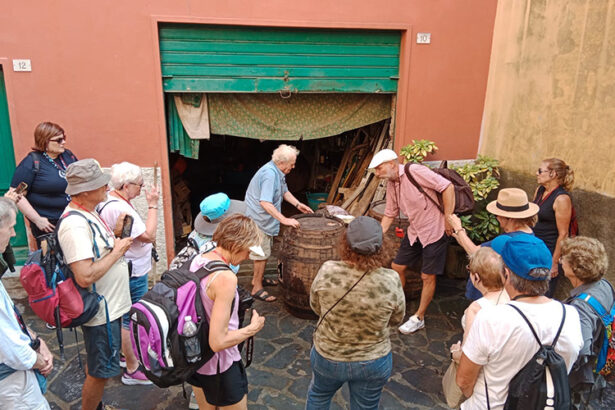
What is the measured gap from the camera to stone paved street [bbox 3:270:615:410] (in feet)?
12.2

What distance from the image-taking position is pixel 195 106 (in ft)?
19.5

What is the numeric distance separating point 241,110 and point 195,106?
66 centimetres

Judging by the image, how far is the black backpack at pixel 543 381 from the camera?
2.02 metres

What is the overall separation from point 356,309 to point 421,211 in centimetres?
238

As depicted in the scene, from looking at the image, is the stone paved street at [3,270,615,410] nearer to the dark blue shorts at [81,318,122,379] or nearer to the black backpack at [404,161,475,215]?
the dark blue shorts at [81,318,122,379]

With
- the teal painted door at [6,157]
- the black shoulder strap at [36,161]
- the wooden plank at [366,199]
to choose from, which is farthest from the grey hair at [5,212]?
the wooden plank at [366,199]

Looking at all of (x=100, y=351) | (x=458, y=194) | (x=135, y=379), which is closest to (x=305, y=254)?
(x=458, y=194)

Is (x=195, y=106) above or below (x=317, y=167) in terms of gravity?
above

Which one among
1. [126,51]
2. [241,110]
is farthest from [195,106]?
[126,51]

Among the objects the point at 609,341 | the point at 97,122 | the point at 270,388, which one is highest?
the point at 97,122

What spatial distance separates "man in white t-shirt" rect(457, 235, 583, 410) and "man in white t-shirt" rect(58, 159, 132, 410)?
2290 mm

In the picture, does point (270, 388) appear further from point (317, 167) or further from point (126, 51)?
point (317, 167)

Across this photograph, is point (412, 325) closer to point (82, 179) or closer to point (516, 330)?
point (516, 330)

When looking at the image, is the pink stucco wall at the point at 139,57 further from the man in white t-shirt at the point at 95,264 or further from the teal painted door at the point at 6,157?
the man in white t-shirt at the point at 95,264
